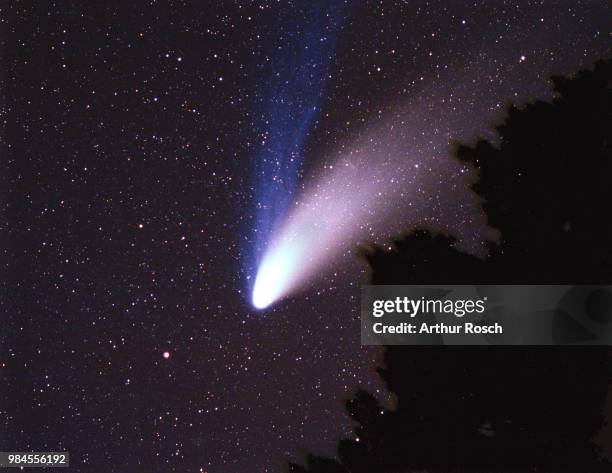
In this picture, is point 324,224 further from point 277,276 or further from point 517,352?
point 517,352

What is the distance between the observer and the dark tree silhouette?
69.6 inches

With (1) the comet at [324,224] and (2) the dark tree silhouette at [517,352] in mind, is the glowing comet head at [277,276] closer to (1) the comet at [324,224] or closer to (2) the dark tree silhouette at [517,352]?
(1) the comet at [324,224]

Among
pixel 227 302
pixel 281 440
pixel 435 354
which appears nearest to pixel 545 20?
pixel 435 354

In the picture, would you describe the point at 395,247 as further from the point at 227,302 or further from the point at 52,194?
the point at 52,194

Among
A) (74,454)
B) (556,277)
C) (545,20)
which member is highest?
(545,20)

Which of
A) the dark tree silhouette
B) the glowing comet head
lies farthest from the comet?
the dark tree silhouette

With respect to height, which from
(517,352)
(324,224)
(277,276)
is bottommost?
(517,352)

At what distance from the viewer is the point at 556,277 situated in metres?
1.79

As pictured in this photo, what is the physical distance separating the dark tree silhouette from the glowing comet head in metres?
0.22

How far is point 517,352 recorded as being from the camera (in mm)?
1775

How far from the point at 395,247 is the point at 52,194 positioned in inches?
35.7

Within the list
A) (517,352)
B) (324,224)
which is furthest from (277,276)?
(517,352)

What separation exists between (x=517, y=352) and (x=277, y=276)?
64cm

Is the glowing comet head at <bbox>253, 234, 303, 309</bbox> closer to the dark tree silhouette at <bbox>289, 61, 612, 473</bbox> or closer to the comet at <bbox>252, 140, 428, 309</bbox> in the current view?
the comet at <bbox>252, 140, 428, 309</bbox>
